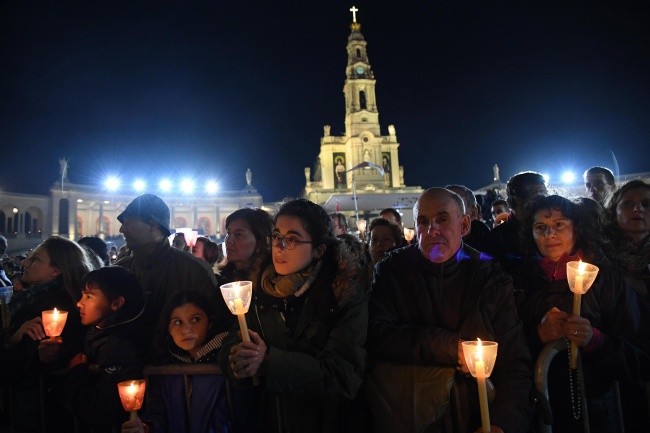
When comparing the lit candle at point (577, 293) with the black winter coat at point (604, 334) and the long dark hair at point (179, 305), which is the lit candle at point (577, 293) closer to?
the black winter coat at point (604, 334)

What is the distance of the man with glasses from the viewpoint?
2.17 m

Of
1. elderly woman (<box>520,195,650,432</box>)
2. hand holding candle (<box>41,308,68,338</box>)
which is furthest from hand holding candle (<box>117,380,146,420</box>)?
elderly woman (<box>520,195,650,432</box>)

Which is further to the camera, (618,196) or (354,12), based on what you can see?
(354,12)

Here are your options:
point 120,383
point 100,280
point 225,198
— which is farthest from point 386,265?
point 225,198

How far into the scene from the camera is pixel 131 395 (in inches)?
96.4

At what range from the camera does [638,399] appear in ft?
9.98

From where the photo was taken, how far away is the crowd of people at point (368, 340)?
7.23 feet

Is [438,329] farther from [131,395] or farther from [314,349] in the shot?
[131,395]

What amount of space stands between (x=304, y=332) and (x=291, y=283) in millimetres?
319

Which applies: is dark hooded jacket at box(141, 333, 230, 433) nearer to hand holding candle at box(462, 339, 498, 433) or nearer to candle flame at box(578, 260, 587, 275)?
hand holding candle at box(462, 339, 498, 433)

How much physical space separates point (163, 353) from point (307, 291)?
1268 millimetres

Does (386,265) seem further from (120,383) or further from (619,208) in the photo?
(619,208)

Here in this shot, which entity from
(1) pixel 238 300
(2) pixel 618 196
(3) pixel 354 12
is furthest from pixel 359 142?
(1) pixel 238 300

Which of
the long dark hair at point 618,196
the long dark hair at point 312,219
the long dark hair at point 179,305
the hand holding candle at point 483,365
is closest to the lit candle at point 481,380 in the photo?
the hand holding candle at point 483,365
